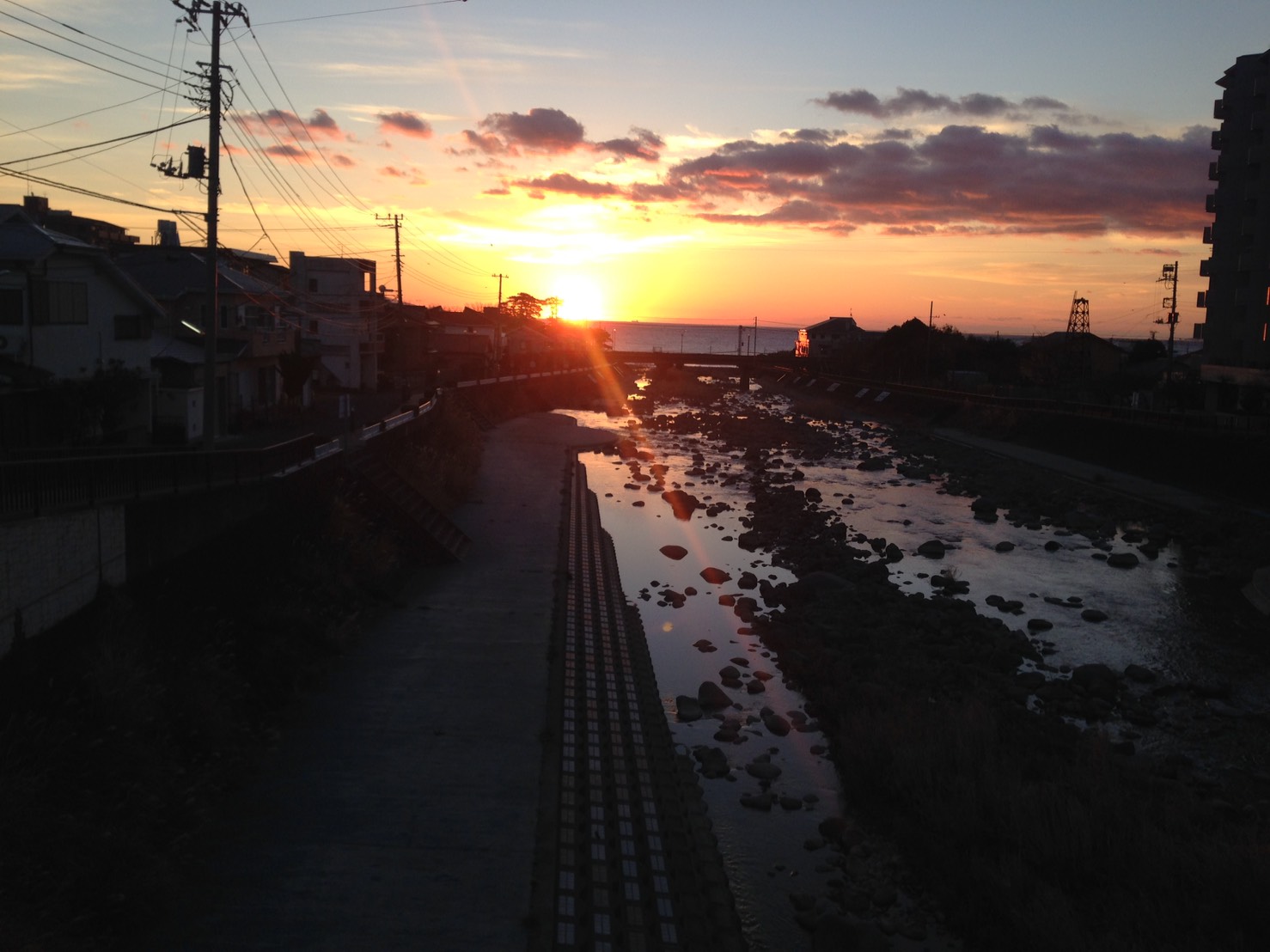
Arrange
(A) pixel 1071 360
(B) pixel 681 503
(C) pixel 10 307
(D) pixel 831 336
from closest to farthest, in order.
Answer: (C) pixel 10 307
(B) pixel 681 503
(A) pixel 1071 360
(D) pixel 831 336

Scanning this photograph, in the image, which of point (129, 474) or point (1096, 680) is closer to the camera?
point (129, 474)

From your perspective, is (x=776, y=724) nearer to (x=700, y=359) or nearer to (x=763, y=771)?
(x=763, y=771)

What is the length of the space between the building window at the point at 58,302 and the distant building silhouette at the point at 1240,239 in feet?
146

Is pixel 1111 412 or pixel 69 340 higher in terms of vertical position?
pixel 69 340

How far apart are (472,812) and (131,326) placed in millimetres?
19247

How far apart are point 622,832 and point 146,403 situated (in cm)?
2006

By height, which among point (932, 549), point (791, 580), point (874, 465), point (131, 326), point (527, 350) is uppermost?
point (527, 350)

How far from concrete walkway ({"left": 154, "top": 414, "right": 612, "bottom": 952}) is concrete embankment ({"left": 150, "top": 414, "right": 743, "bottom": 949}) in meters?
0.02

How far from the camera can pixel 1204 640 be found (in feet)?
62.7

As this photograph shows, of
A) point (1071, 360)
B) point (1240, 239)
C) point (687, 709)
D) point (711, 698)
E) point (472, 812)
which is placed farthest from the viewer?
point (1071, 360)

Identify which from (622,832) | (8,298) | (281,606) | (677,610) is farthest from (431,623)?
(8,298)

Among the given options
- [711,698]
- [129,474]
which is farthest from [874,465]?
[129,474]

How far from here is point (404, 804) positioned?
10523mm

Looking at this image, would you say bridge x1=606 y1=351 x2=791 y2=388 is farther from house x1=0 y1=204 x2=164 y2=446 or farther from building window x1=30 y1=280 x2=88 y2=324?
building window x1=30 y1=280 x2=88 y2=324
